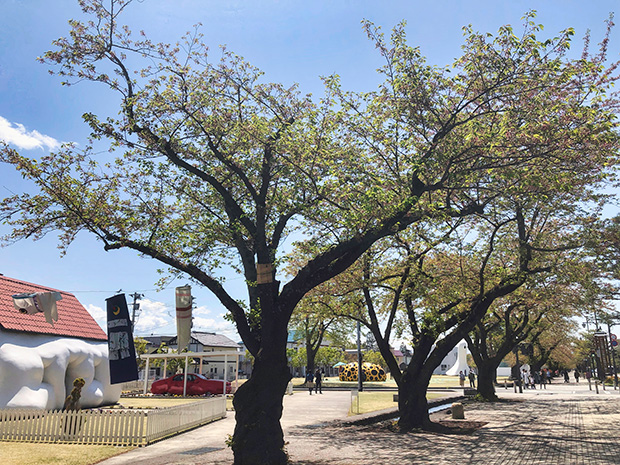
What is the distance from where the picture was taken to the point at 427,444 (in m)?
13.1

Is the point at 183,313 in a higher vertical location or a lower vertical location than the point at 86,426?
higher

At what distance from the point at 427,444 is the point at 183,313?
7.64 metres

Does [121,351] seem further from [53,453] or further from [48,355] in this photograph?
[53,453]

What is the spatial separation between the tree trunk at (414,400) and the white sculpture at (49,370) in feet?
44.1

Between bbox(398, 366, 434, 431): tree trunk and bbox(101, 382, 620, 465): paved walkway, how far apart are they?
951 millimetres

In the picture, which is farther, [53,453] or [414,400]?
[414,400]

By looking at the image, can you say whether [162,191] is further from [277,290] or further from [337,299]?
[337,299]

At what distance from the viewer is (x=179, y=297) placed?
14109 millimetres

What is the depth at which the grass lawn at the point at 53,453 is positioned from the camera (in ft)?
38.0

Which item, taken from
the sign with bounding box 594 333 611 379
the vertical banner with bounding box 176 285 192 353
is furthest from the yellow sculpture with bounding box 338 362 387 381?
the vertical banner with bounding box 176 285 192 353

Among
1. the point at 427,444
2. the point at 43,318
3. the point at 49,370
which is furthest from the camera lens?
the point at 43,318

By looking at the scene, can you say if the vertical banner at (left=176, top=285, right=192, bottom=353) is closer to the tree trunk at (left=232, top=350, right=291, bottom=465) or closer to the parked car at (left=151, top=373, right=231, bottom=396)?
the tree trunk at (left=232, top=350, right=291, bottom=465)

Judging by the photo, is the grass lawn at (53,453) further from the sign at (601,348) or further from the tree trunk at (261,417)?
the sign at (601,348)

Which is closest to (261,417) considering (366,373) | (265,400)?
(265,400)
